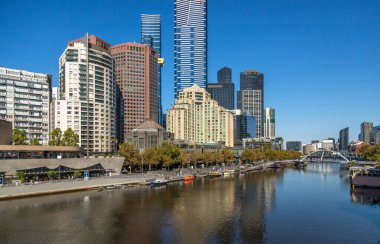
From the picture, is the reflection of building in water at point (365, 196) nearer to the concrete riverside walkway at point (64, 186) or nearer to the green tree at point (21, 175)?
the concrete riverside walkway at point (64, 186)

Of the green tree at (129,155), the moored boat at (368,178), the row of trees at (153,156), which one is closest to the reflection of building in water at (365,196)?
the moored boat at (368,178)

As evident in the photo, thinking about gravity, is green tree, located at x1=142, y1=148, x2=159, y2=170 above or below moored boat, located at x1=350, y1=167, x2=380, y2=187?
above

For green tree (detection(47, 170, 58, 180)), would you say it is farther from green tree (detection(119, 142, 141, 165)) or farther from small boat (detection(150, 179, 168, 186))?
green tree (detection(119, 142, 141, 165))

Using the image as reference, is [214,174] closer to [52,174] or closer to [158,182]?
[158,182]

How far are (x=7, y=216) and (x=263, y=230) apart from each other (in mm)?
52965

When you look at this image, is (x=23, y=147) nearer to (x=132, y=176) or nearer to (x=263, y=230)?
(x=132, y=176)

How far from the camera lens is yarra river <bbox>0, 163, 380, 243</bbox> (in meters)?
63.7

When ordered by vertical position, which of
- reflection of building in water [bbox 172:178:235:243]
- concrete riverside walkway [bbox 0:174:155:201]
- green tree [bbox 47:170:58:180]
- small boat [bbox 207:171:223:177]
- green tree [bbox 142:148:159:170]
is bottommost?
small boat [bbox 207:171:223:177]

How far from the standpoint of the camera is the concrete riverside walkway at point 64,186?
9875 centimetres

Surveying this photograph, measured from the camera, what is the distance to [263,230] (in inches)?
2719

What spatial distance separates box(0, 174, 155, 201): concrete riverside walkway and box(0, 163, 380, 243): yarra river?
5.01m

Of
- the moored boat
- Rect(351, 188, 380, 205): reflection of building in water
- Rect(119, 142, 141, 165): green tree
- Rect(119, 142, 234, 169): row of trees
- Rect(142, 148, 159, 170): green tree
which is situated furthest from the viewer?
Rect(142, 148, 159, 170): green tree

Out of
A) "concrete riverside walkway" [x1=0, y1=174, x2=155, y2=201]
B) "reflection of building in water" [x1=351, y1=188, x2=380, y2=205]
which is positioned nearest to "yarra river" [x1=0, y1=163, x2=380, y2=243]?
"reflection of building in water" [x1=351, y1=188, x2=380, y2=205]

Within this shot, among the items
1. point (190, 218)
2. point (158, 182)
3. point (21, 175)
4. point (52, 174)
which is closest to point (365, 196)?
point (190, 218)
